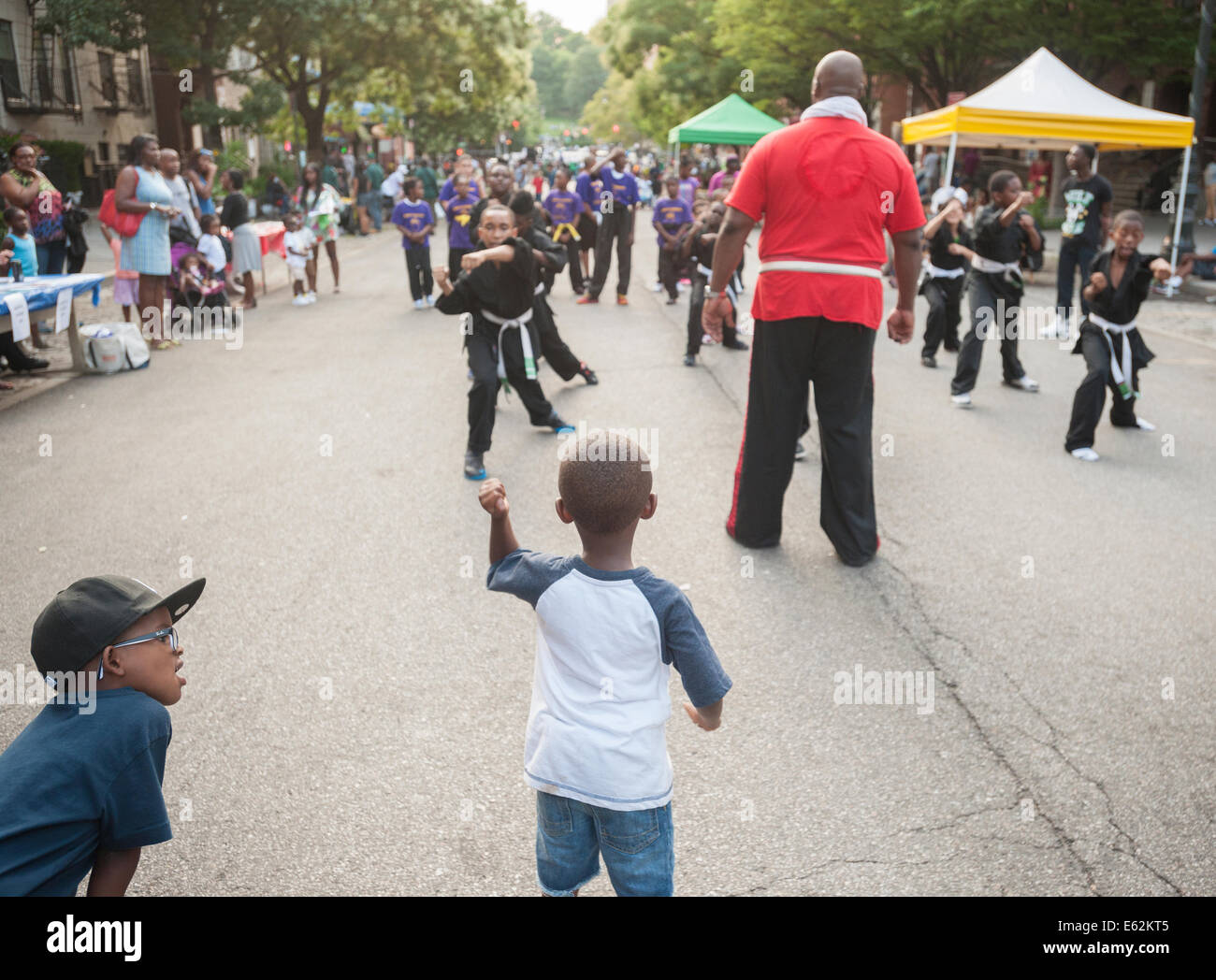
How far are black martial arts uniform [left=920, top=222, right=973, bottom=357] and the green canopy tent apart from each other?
568 inches

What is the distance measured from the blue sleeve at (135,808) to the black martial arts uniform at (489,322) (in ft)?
15.6

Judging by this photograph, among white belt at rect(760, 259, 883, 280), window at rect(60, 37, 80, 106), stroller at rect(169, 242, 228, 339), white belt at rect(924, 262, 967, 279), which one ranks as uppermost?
window at rect(60, 37, 80, 106)

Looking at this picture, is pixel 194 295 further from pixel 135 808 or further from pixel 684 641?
pixel 684 641

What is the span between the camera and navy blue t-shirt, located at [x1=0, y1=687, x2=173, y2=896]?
6.60ft

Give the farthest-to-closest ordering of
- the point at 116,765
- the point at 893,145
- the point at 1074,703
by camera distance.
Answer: the point at 893,145
the point at 1074,703
the point at 116,765

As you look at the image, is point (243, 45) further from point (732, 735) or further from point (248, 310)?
point (732, 735)

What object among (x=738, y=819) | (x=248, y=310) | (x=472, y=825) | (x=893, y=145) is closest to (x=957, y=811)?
(x=738, y=819)

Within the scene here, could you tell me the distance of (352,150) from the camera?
5106 cm

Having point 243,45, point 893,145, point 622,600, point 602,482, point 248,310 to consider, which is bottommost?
point 248,310

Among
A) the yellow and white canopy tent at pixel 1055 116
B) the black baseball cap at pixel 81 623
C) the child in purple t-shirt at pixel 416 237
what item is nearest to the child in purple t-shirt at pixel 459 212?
the child in purple t-shirt at pixel 416 237

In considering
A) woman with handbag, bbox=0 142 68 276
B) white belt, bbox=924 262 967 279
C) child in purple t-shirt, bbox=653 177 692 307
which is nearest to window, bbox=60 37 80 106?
woman with handbag, bbox=0 142 68 276

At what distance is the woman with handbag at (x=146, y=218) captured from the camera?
10984mm

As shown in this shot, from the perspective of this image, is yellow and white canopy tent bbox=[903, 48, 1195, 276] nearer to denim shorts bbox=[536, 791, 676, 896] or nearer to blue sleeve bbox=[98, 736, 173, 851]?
denim shorts bbox=[536, 791, 676, 896]

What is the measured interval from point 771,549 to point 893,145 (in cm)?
201
